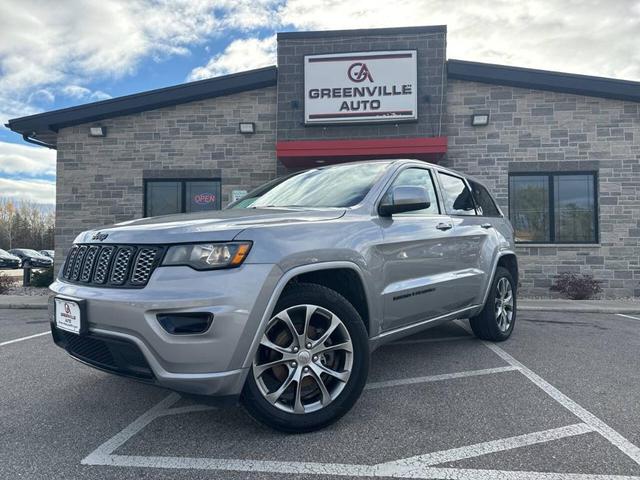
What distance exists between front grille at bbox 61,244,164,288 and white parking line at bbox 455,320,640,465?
2.74 meters

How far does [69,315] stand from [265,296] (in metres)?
1.24

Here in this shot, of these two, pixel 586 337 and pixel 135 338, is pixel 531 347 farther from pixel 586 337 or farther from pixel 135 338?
pixel 135 338

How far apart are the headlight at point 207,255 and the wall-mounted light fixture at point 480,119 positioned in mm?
8877

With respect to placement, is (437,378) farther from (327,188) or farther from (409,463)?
(327,188)

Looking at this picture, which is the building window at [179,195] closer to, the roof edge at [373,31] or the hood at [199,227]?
the roof edge at [373,31]

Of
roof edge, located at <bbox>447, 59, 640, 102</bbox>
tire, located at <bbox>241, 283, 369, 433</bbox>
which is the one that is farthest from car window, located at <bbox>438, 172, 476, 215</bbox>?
roof edge, located at <bbox>447, 59, 640, 102</bbox>

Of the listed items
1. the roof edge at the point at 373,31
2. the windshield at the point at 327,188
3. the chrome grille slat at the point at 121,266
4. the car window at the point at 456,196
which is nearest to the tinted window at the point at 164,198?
the roof edge at the point at 373,31

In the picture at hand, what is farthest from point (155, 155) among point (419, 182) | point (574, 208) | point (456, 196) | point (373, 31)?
point (574, 208)

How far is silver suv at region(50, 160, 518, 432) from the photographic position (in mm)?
2258

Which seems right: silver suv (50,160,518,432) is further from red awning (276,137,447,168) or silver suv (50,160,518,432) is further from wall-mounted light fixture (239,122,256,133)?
wall-mounted light fixture (239,122,256,133)

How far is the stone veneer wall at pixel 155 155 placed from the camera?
408 inches

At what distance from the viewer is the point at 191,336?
2248 mm

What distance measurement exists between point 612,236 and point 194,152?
9588mm

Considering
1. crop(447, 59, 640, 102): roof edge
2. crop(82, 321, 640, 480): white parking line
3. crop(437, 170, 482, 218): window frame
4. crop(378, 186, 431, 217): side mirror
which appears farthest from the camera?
crop(447, 59, 640, 102): roof edge
